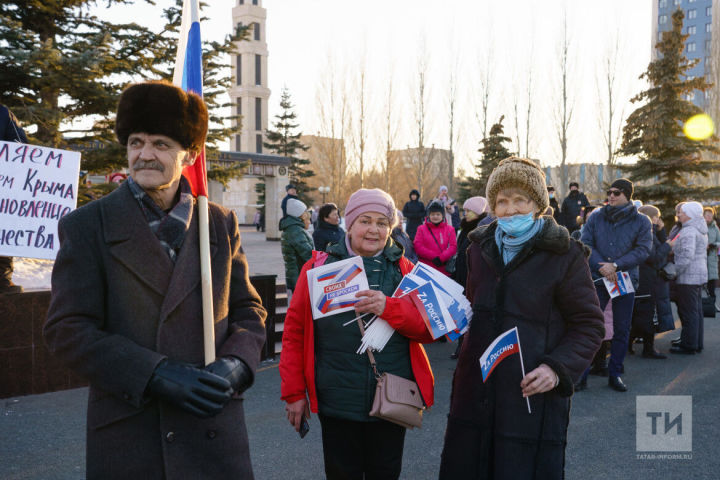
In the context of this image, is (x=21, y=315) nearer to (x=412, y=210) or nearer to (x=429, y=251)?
(x=429, y=251)

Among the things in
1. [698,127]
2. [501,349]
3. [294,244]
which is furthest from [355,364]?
[698,127]

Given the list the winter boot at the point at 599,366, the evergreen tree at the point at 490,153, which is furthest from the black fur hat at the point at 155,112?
the evergreen tree at the point at 490,153

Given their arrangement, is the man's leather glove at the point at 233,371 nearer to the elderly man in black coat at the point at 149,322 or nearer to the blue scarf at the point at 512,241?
the elderly man in black coat at the point at 149,322

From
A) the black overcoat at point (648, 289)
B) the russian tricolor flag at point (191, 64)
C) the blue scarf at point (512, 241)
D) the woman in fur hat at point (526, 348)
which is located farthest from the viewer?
the black overcoat at point (648, 289)

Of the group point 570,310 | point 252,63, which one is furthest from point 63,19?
point 252,63

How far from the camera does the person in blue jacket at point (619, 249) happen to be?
241 inches

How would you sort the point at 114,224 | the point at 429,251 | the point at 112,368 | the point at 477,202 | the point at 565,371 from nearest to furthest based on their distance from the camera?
the point at 112,368 → the point at 114,224 → the point at 565,371 → the point at 477,202 → the point at 429,251

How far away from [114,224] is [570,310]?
6.17ft

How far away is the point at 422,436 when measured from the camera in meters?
4.93

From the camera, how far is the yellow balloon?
737 inches

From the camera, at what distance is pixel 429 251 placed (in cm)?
841

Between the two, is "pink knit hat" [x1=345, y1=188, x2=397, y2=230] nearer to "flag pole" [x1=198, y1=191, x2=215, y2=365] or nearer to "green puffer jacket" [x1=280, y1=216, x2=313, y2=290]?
"flag pole" [x1=198, y1=191, x2=215, y2=365]

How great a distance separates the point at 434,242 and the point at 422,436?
393cm

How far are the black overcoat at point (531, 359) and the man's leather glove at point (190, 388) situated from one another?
4.23ft
